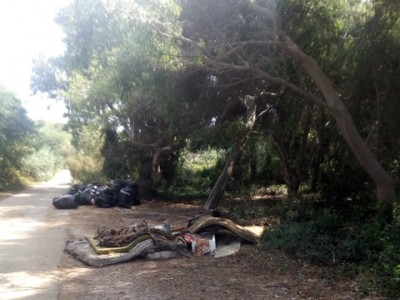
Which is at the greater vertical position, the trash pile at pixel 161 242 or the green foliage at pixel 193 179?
the green foliage at pixel 193 179

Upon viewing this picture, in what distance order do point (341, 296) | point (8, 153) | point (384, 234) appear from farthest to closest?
point (8, 153)
point (384, 234)
point (341, 296)

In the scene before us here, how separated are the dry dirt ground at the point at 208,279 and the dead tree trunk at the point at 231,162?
4890 mm

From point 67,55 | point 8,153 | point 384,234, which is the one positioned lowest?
point 384,234

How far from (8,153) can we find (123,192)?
12.3m

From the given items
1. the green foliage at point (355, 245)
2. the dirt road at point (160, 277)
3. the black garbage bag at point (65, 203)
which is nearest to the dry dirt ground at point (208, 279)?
the dirt road at point (160, 277)

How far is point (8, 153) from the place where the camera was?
90.4 ft

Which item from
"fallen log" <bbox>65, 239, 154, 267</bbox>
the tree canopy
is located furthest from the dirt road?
the tree canopy

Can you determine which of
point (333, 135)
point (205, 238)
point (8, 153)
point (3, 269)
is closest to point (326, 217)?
point (205, 238)

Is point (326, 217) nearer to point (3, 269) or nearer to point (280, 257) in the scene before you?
point (280, 257)

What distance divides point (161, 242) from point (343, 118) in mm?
4815

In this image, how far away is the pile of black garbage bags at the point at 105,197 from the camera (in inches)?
719

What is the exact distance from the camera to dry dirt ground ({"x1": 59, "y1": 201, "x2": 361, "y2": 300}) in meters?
6.37

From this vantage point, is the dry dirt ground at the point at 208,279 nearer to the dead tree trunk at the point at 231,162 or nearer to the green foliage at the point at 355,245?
the green foliage at the point at 355,245

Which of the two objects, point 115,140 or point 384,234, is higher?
point 115,140
